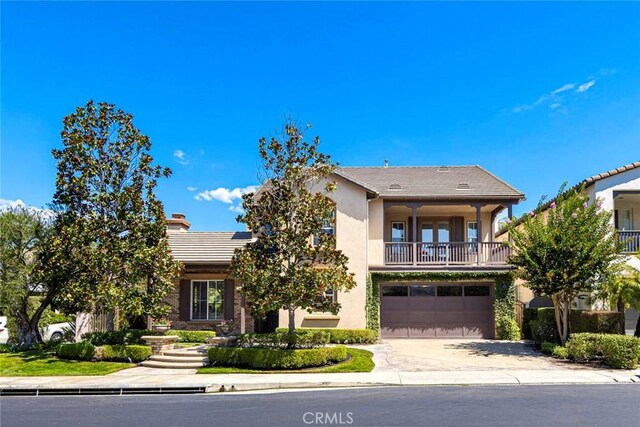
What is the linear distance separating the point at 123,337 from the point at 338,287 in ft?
27.2

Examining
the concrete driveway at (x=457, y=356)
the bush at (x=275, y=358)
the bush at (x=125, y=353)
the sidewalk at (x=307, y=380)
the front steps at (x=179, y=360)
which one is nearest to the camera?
the sidewalk at (x=307, y=380)

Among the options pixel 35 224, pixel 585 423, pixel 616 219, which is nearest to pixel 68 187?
pixel 35 224

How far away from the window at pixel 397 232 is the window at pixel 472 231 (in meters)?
3.26

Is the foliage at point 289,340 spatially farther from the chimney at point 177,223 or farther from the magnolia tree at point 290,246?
the chimney at point 177,223

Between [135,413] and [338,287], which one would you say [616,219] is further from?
[135,413]

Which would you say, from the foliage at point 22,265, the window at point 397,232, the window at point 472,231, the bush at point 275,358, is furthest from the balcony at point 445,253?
the foliage at point 22,265

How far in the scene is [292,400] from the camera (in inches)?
460

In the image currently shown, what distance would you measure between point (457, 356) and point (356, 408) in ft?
28.6

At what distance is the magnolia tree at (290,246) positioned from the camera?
52.4 ft

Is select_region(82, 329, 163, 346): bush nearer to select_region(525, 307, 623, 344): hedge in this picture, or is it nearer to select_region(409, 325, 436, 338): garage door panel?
select_region(409, 325, 436, 338): garage door panel

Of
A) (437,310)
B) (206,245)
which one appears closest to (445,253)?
(437,310)

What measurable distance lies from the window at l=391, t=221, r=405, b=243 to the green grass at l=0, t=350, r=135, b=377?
13.9m

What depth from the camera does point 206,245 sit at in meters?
24.0

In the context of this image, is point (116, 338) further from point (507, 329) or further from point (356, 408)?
point (507, 329)
